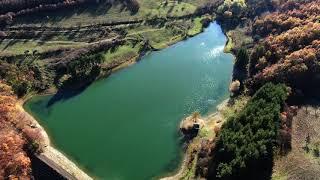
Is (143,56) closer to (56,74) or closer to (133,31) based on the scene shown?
(133,31)

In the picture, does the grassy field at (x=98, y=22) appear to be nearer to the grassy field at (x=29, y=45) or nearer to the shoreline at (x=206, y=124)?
the grassy field at (x=29, y=45)

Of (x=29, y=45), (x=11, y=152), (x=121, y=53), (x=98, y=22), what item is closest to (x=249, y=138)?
(x=11, y=152)

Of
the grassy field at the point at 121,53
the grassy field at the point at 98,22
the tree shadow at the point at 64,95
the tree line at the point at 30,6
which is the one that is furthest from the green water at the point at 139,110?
the tree line at the point at 30,6

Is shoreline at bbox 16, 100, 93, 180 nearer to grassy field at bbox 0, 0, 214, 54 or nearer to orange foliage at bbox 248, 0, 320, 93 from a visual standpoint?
grassy field at bbox 0, 0, 214, 54

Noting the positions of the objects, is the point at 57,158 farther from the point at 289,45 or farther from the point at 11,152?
the point at 289,45

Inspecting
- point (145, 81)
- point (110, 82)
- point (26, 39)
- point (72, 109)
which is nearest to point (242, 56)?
point (145, 81)

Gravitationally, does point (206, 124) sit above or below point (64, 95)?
below
